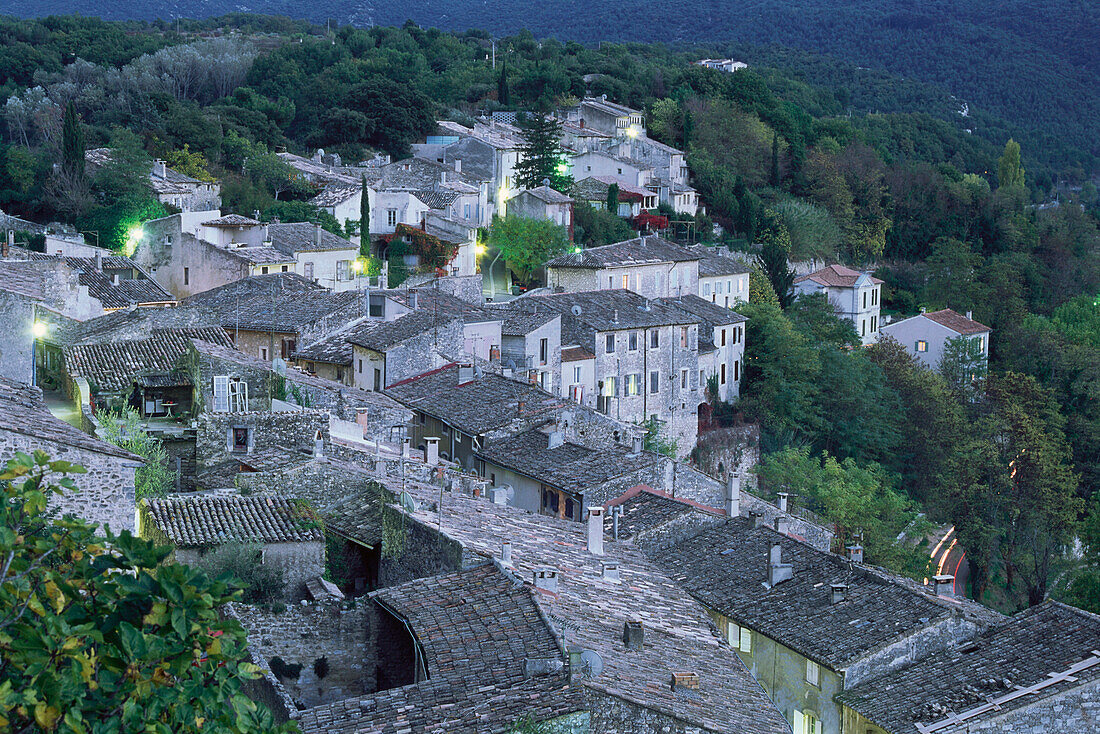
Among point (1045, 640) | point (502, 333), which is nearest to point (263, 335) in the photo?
point (502, 333)

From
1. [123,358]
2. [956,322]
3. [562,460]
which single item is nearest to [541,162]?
[956,322]

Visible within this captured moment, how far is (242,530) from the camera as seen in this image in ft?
50.8

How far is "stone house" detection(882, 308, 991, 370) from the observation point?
55969 millimetres

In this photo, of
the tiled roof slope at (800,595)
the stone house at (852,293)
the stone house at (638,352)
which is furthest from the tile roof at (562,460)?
the stone house at (852,293)

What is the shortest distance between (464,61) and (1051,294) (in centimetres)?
3952

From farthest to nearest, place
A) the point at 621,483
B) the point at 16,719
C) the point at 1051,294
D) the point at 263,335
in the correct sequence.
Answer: the point at 1051,294 → the point at 263,335 → the point at 621,483 → the point at 16,719

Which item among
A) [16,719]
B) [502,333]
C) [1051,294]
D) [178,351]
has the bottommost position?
[1051,294]

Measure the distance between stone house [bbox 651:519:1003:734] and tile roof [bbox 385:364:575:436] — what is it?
6289mm

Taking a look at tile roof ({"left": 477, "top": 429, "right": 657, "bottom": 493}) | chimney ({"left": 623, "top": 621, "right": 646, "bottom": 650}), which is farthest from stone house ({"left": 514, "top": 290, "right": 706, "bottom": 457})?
chimney ({"left": 623, "top": 621, "right": 646, "bottom": 650})

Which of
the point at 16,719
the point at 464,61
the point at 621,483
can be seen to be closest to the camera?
the point at 16,719

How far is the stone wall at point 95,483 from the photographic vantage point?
12344 millimetres

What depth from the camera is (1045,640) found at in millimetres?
17750

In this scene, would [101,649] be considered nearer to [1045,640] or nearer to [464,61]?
[1045,640]

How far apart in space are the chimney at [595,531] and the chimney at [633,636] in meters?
3.75
